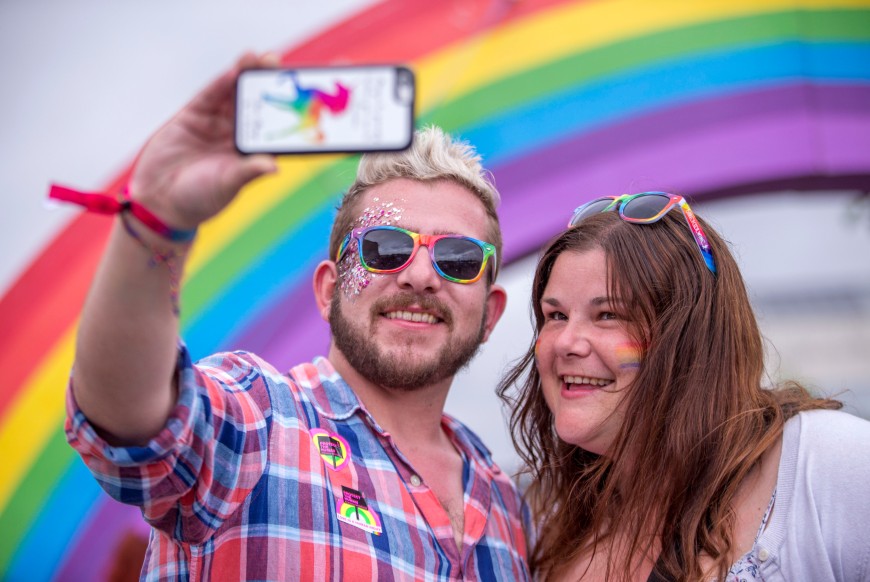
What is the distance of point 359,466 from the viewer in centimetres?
200

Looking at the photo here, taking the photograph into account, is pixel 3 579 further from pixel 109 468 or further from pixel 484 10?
pixel 484 10

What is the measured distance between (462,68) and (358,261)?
138 cm

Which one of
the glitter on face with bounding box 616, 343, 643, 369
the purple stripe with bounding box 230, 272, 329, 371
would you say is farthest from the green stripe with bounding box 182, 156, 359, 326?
the glitter on face with bounding box 616, 343, 643, 369

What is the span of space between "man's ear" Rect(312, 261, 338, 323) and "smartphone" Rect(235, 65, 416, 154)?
49.9 inches

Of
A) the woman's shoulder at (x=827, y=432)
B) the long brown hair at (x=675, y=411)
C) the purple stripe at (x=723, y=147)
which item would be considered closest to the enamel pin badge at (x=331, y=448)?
the long brown hair at (x=675, y=411)

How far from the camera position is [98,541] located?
10.7ft

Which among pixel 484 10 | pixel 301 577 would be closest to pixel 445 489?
pixel 301 577

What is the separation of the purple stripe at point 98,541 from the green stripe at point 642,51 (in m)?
2.01

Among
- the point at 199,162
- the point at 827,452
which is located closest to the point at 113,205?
the point at 199,162

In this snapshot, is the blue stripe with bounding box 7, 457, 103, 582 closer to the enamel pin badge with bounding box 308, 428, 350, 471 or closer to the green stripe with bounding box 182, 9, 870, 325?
the green stripe with bounding box 182, 9, 870, 325

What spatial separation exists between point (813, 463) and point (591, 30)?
2.17 meters

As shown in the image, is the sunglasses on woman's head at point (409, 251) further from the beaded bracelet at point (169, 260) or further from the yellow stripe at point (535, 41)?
the yellow stripe at point (535, 41)

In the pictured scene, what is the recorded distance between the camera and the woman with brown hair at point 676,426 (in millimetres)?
1747

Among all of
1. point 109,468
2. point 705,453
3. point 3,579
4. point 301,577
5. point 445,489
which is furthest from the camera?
point 3,579
